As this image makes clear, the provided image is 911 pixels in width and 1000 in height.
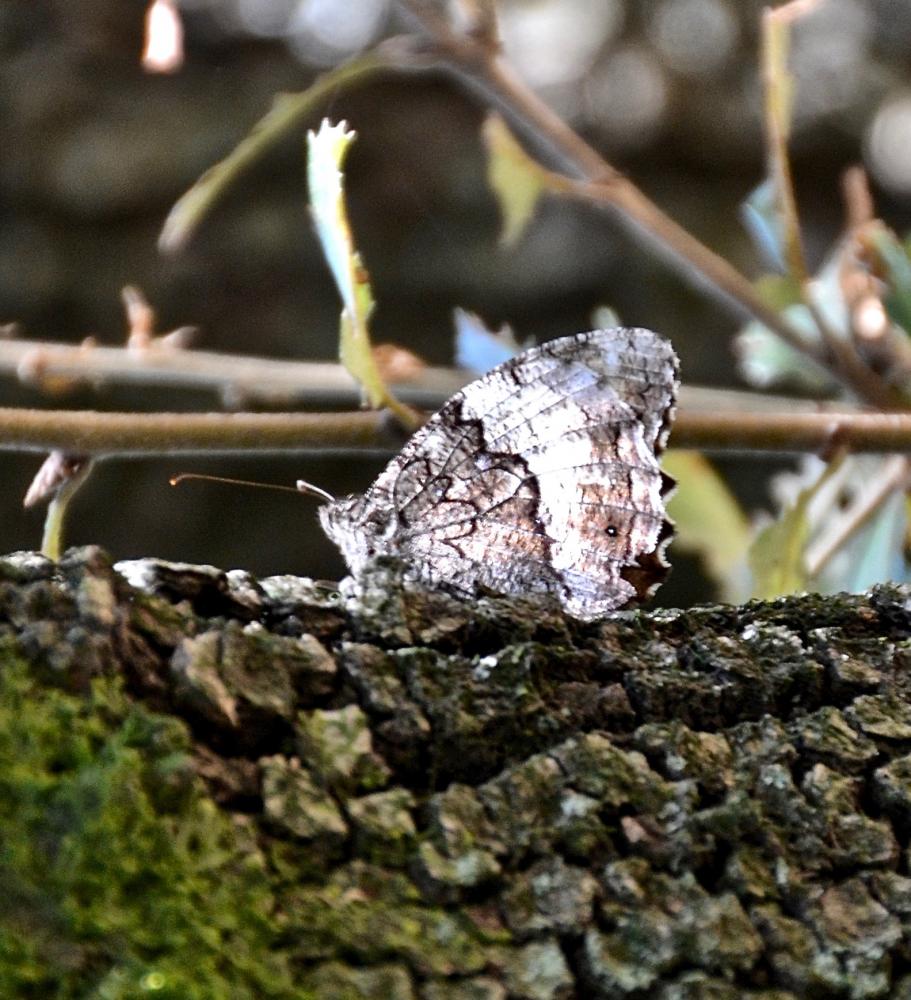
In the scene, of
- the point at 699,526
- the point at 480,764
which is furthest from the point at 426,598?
the point at 699,526

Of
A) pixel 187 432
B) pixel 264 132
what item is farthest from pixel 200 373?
pixel 187 432

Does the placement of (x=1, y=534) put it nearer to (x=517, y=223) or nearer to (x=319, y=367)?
(x=319, y=367)

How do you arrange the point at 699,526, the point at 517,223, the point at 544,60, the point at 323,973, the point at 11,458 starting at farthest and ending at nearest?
1. the point at 544,60
2. the point at 11,458
3. the point at 699,526
4. the point at 517,223
5. the point at 323,973

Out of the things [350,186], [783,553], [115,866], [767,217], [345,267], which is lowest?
[115,866]

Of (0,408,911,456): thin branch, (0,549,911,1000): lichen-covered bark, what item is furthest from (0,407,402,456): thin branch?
(0,549,911,1000): lichen-covered bark

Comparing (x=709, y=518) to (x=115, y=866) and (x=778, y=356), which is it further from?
(x=115, y=866)

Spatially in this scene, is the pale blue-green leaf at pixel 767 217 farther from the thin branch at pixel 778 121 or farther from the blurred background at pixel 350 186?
the blurred background at pixel 350 186
